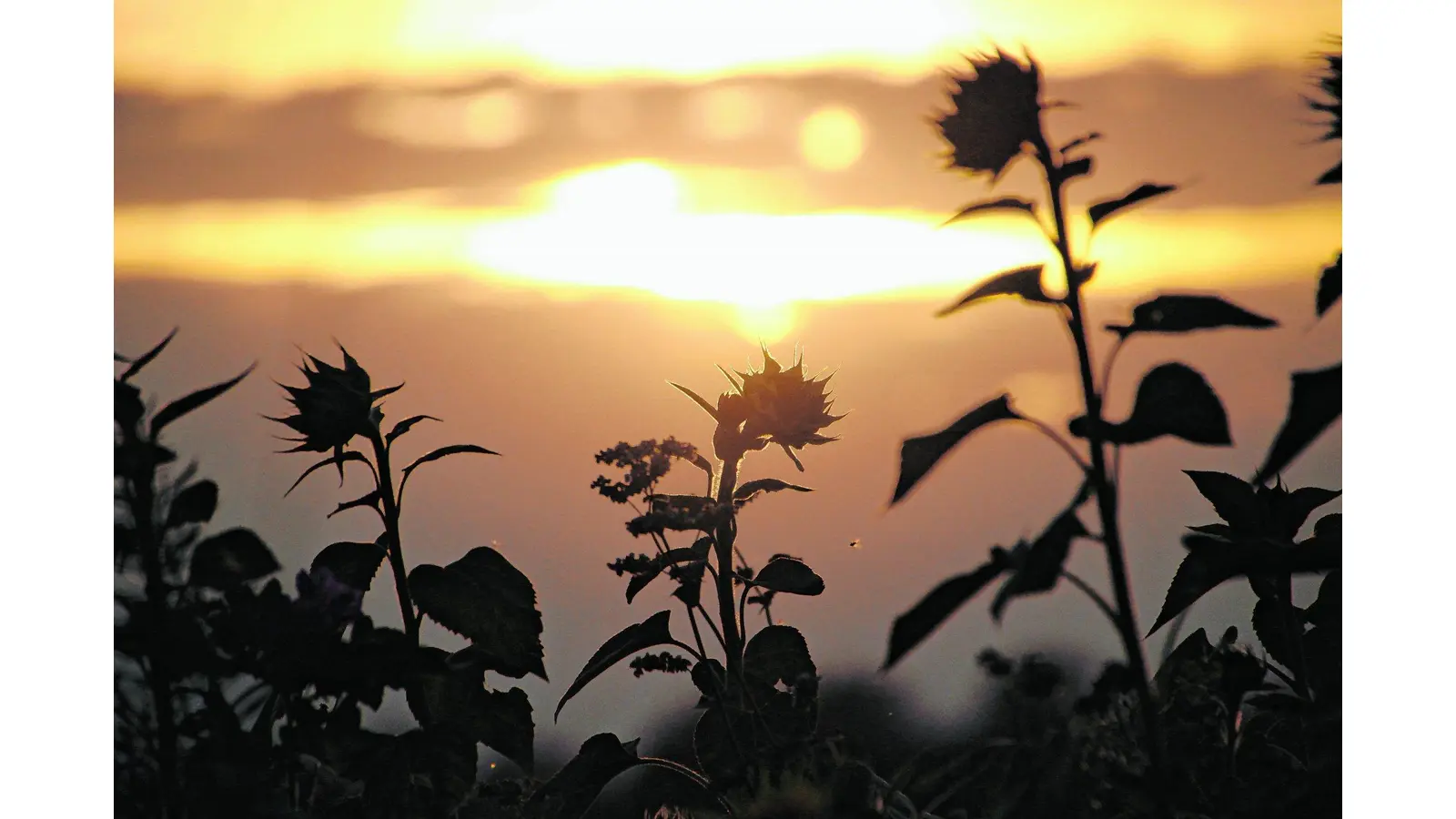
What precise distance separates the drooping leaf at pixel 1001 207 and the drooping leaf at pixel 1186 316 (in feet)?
0.46

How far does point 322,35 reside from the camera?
105 centimetres

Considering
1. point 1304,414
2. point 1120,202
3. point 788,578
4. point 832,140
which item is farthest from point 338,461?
point 1304,414

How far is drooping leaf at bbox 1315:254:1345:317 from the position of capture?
42.5 inches

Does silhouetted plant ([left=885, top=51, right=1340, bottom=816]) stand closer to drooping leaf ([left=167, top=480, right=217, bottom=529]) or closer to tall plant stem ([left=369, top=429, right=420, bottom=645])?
tall plant stem ([left=369, top=429, right=420, bottom=645])

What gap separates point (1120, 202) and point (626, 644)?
2.10ft

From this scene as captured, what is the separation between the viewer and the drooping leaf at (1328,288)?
3.54ft

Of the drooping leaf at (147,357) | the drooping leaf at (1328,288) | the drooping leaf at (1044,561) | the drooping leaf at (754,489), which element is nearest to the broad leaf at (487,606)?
the drooping leaf at (754,489)

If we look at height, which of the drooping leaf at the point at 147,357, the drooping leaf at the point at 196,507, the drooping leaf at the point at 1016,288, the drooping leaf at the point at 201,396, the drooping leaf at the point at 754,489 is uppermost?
the drooping leaf at the point at 1016,288

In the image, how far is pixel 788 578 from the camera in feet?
3.34

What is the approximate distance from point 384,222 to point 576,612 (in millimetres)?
429

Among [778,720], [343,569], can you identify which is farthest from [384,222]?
[778,720]

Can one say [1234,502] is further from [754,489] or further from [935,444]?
[754,489]

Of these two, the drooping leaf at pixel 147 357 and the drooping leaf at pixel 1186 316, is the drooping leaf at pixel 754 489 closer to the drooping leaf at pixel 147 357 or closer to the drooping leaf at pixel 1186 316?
the drooping leaf at pixel 1186 316
